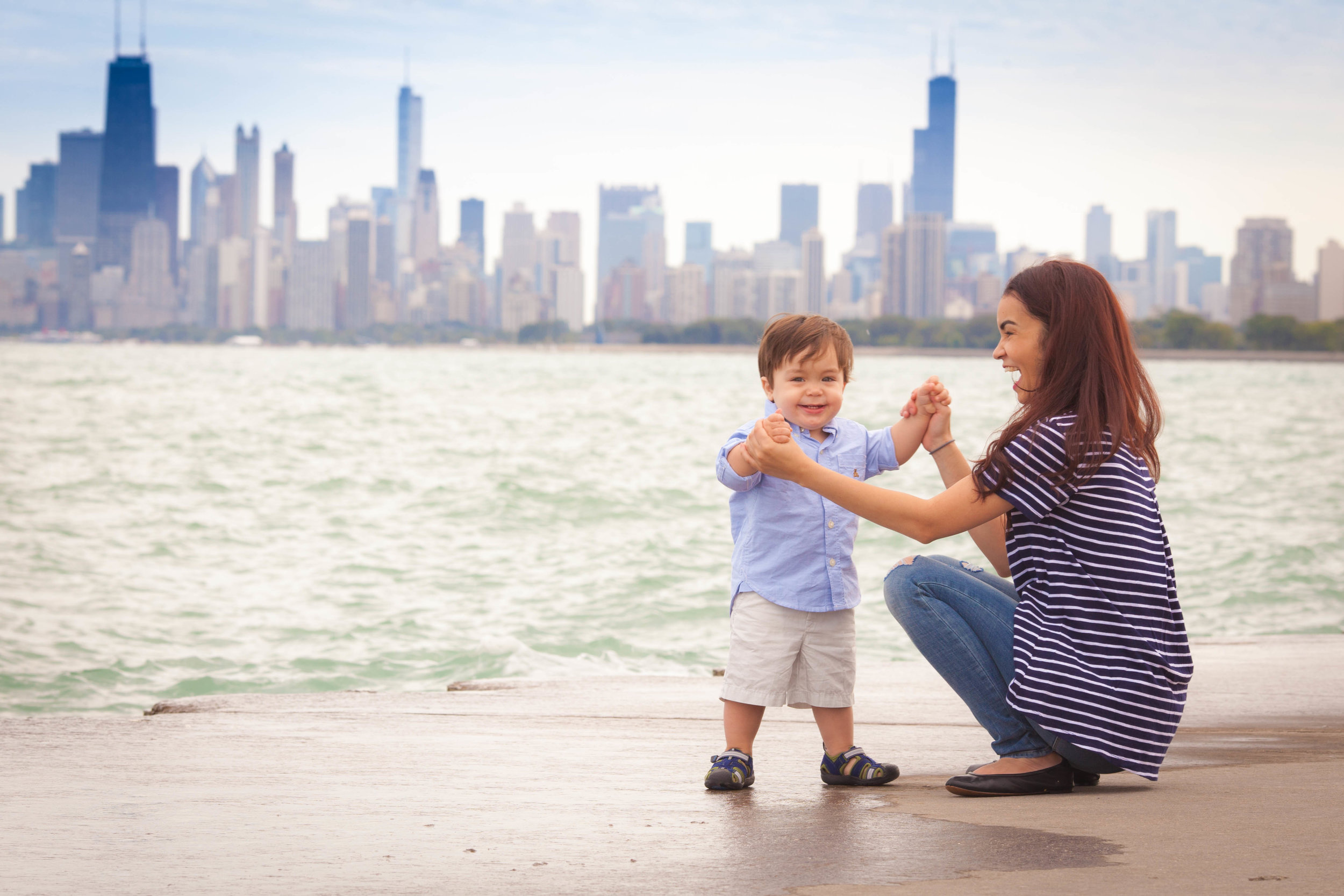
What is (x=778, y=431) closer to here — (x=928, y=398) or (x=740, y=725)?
(x=928, y=398)

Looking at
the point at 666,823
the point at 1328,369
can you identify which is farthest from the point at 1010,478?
the point at 1328,369

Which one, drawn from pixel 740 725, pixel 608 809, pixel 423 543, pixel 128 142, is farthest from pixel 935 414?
pixel 128 142

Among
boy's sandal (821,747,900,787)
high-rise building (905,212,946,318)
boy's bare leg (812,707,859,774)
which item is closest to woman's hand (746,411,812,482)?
boy's bare leg (812,707,859,774)

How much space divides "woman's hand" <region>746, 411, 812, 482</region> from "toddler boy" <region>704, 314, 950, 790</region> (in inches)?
7.3

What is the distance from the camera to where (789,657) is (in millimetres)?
3150

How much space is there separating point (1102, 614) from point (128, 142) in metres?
206

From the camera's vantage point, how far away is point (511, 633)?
920 cm

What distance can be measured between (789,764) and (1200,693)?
2027 mm

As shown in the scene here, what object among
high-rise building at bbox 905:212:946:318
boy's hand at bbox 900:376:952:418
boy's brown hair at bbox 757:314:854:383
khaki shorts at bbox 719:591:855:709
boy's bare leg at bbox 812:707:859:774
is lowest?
boy's bare leg at bbox 812:707:859:774

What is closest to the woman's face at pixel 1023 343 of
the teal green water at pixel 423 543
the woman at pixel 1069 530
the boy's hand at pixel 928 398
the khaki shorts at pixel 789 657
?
the woman at pixel 1069 530

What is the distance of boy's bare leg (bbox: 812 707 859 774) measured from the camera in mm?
3172

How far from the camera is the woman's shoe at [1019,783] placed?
2934 millimetres

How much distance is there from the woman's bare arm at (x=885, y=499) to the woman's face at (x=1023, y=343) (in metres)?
0.30

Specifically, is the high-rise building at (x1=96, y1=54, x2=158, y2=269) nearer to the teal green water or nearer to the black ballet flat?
the teal green water
